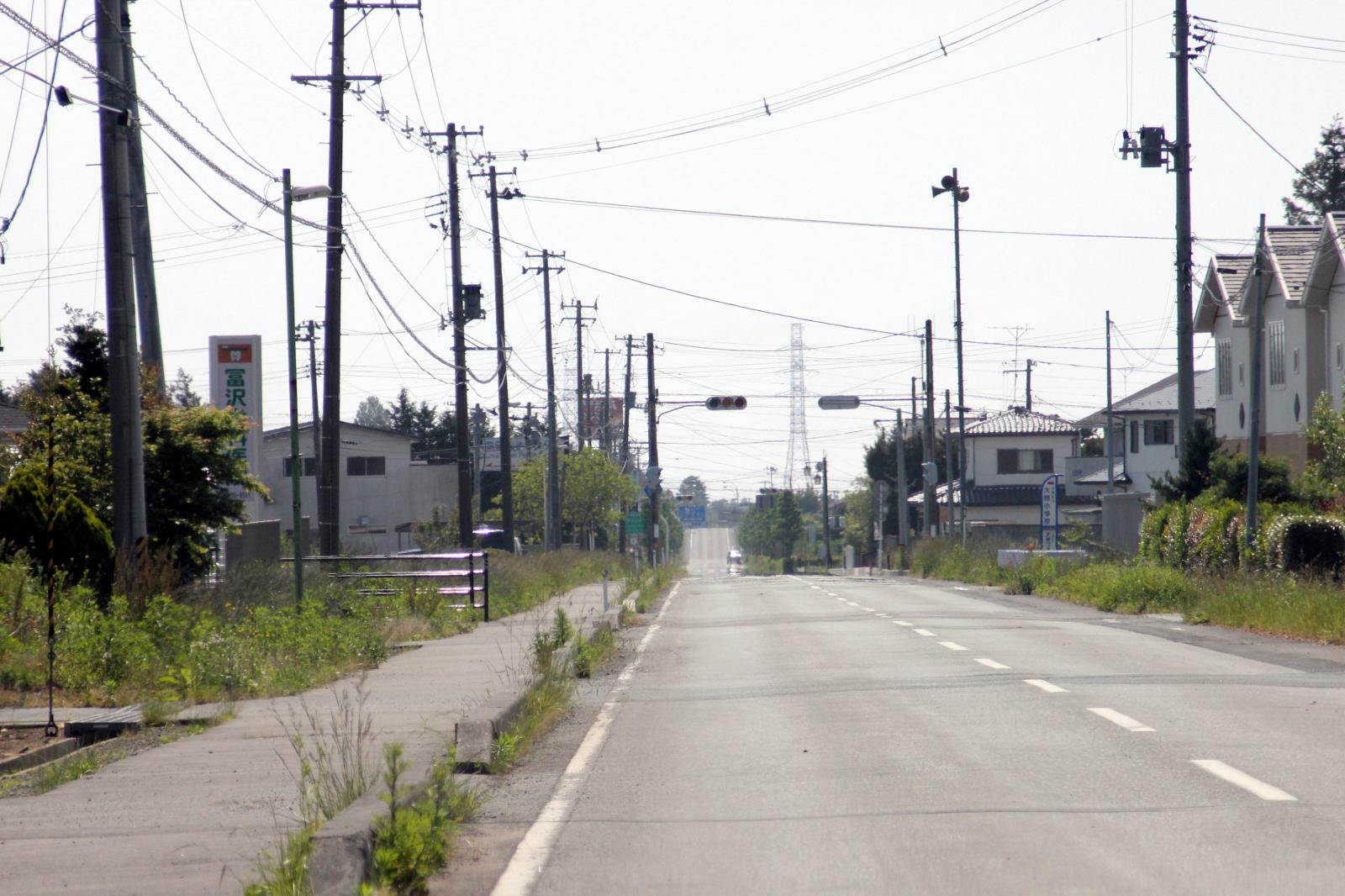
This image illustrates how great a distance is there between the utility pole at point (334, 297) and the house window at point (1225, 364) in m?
29.8

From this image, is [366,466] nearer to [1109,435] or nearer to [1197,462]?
[1109,435]

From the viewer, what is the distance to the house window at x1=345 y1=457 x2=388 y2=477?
6938 centimetres

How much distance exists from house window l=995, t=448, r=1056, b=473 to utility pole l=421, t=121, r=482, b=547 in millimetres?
54278

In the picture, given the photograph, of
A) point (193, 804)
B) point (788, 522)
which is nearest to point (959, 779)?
point (193, 804)

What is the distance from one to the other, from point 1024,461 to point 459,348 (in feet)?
184

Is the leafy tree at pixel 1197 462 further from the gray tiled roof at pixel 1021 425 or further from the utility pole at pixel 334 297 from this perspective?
the gray tiled roof at pixel 1021 425

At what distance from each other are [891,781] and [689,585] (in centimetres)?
3843

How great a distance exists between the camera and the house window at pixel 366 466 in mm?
69375

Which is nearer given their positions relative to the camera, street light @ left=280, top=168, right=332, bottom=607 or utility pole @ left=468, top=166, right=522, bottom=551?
street light @ left=280, top=168, right=332, bottom=607

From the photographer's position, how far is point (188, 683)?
12.8 m

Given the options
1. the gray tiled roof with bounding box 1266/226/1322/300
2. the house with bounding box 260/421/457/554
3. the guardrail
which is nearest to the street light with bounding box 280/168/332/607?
the guardrail

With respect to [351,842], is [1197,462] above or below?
above

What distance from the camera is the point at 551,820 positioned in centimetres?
738

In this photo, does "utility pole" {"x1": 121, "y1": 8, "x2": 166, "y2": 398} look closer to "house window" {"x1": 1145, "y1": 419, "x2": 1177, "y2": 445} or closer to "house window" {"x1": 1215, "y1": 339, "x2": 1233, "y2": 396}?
"house window" {"x1": 1215, "y1": 339, "x2": 1233, "y2": 396}
